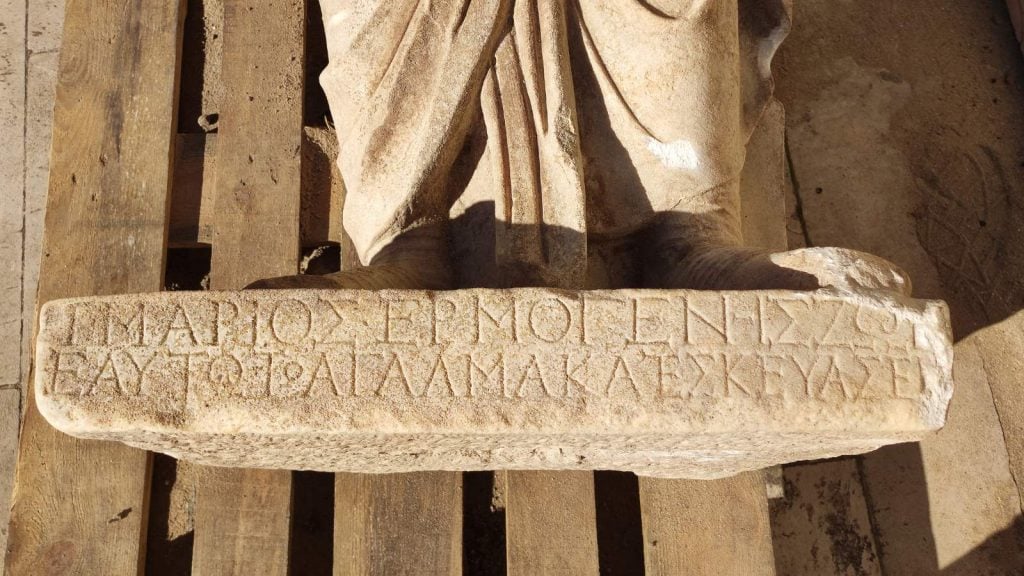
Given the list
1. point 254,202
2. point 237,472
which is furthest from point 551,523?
point 254,202

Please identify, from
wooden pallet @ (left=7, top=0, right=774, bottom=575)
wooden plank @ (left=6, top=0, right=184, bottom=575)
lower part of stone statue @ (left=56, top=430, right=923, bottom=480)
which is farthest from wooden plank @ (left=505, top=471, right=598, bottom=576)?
wooden plank @ (left=6, top=0, right=184, bottom=575)

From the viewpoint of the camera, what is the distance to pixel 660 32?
1.76 m

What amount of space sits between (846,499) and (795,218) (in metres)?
0.86

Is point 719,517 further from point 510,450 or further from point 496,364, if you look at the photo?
point 496,364

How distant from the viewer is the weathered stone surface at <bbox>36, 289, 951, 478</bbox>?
4.71 feet

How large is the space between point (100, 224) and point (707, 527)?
1842 millimetres

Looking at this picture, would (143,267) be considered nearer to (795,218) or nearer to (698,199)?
(698,199)

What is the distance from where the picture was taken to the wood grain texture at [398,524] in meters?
2.12

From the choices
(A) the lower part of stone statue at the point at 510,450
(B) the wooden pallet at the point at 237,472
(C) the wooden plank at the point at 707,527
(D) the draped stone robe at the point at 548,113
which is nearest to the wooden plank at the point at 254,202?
(B) the wooden pallet at the point at 237,472

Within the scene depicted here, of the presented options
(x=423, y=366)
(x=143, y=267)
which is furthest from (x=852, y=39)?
(x=143, y=267)

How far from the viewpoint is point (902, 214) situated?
2.58 meters

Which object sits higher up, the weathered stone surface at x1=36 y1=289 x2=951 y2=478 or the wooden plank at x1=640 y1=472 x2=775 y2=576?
the weathered stone surface at x1=36 y1=289 x2=951 y2=478

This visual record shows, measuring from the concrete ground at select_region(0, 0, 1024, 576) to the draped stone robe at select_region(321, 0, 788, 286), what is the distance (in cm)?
94

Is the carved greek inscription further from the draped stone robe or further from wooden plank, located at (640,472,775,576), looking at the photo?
wooden plank, located at (640,472,775,576)
